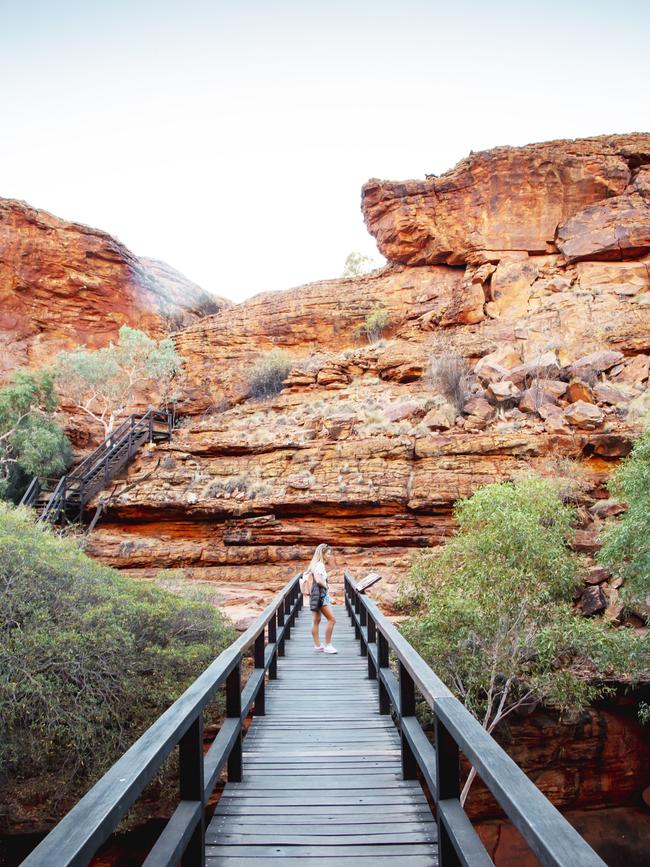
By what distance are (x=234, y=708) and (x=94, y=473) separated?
21.3 m

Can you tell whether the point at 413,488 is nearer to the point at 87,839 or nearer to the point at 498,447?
the point at 498,447

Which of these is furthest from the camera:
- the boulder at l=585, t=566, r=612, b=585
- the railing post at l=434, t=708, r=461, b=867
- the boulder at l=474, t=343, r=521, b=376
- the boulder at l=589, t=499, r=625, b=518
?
the boulder at l=474, t=343, r=521, b=376

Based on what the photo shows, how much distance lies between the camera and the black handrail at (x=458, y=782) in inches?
58.0

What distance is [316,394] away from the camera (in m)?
28.9

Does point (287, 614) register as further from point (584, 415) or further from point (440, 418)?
point (584, 415)

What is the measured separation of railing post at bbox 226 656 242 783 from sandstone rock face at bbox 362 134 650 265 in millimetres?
33577

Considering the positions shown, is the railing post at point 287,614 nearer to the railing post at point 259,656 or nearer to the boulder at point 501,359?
the railing post at point 259,656

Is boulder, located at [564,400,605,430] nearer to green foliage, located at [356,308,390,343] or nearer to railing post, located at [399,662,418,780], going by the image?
green foliage, located at [356,308,390,343]

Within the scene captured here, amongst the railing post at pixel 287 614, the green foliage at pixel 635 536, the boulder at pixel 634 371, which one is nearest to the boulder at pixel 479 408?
the boulder at pixel 634 371

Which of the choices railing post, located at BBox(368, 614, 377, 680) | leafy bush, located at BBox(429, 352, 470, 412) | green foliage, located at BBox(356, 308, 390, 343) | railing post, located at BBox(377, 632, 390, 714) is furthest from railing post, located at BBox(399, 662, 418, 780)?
green foliage, located at BBox(356, 308, 390, 343)

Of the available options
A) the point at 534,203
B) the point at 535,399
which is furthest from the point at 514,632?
the point at 534,203

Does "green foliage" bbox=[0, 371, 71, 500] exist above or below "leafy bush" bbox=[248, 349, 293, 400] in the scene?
below

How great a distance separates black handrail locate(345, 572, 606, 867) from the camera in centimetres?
147

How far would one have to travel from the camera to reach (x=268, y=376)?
1318 inches
